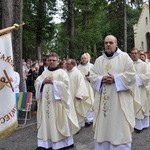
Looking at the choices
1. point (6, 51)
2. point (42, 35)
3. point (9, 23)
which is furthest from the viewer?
point (42, 35)

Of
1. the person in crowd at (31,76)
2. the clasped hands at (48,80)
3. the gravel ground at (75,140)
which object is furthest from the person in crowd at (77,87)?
the person in crowd at (31,76)

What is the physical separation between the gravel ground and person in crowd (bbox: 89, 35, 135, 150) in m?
1.49

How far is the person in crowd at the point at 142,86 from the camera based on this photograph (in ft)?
34.2

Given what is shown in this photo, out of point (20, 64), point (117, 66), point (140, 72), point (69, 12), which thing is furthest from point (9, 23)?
point (69, 12)

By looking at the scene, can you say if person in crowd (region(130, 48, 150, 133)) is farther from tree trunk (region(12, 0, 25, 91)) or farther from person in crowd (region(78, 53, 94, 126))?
tree trunk (region(12, 0, 25, 91))

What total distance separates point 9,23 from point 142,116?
4884 mm

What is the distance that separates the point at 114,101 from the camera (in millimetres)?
7020

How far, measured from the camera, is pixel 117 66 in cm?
709

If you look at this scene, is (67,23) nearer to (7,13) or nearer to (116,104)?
(7,13)

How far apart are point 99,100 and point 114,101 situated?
0.28 meters

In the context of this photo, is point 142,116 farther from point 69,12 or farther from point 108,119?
point 69,12

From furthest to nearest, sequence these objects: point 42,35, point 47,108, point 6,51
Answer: point 42,35
point 47,108
point 6,51

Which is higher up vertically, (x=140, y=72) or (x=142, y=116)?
(x=140, y=72)

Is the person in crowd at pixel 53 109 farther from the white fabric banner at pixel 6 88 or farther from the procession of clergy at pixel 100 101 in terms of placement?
the white fabric banner at pixel 6 88
